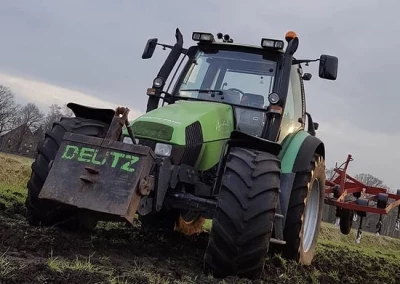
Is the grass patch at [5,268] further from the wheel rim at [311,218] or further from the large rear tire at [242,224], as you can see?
the wheel rim at [311,218]

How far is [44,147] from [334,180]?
18.0ft

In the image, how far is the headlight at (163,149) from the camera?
5312mm

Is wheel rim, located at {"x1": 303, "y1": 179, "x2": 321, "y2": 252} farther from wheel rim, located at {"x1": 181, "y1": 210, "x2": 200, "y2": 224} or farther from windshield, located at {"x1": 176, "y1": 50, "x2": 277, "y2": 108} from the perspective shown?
windshield, located at {"x1": 176, "y1": 50, "x2": 277, "y2": 108}

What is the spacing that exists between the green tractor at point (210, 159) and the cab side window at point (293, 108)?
0.5 inches

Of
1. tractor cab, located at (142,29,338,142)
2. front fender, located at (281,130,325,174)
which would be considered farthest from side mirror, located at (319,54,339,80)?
front fender, located at (281,130,325,174)

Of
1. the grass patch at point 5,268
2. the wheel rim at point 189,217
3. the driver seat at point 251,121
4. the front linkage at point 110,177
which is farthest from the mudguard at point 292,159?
the grass patch at point 5,268

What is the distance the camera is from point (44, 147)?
5754 millimetres

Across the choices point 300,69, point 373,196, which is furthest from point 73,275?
point 373,196

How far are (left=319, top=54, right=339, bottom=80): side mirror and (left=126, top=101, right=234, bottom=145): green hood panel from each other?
1.26m

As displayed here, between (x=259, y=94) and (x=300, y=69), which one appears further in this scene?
(x=300, y=69)

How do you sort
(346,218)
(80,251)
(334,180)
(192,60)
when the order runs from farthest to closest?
(334,180), (346,218), (192,60), (80,251)

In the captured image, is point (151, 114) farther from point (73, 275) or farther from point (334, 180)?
point (334, 180)

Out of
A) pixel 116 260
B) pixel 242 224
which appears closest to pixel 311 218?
pixel 242 224

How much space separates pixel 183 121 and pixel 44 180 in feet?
5.35
